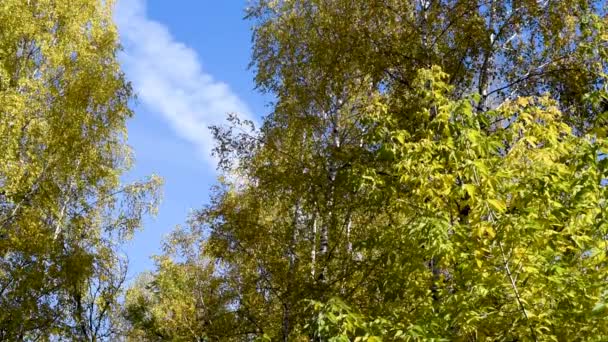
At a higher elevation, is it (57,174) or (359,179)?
(57,174)

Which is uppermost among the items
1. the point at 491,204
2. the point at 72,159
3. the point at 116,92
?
the point at 116,92

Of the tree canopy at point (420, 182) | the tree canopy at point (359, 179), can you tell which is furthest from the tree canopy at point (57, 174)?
the tree canopy at point (420, 182)

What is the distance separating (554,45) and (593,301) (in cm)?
656

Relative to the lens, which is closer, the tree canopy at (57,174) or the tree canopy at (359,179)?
the tree canopy at (359,179)

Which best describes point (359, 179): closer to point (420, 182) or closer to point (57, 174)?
point (420, 182)

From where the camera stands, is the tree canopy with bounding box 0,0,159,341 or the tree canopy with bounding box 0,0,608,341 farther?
the tree canopy with bounding box 0,0,159,341

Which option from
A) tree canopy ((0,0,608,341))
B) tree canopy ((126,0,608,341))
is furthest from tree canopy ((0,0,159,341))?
tree canopy ((126,0,608,341))

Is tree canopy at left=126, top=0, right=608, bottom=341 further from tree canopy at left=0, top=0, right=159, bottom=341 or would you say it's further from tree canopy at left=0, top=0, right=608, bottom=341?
tree canopy at left=0, top=0, right=159, bottom=341

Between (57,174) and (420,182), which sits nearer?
(420,182)

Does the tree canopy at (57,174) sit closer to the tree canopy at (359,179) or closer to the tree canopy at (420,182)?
the tree canopy at (359,179)

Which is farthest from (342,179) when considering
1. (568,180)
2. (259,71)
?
(259,71)

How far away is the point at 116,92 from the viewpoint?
15859mm

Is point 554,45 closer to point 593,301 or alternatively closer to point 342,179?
point 342,179

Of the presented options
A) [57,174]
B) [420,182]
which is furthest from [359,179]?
[57,174]
